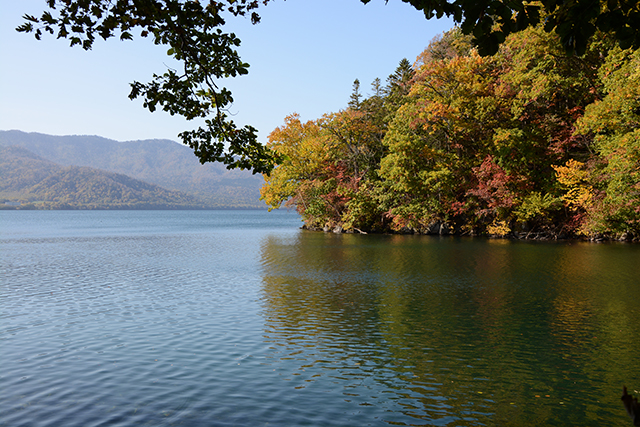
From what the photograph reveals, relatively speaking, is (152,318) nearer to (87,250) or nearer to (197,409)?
(197,409)

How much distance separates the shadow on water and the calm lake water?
5 cm

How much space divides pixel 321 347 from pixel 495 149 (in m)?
37.9

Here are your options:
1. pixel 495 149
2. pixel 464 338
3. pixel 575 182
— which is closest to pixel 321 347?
pixel 464 338

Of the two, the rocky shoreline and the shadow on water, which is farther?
the rocky shoreline

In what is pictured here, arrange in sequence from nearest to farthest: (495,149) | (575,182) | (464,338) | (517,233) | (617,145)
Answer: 1. (464,338)
2. (617,145)
3. (575,182)
4. (495,149)
5. (517,233)

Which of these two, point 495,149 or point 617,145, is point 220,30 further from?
point 495,149

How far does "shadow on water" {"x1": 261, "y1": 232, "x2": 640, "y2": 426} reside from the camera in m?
8.49

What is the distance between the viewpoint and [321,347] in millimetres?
12000

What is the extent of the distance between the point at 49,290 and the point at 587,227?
1594 inches

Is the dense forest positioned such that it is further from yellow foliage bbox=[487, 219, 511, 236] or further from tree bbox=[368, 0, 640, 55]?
tree bbox=[368, 0, 640, 55]

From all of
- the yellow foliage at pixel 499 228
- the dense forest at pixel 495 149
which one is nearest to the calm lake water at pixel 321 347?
the dense forest at pixel 495 149

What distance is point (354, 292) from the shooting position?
64.4ft

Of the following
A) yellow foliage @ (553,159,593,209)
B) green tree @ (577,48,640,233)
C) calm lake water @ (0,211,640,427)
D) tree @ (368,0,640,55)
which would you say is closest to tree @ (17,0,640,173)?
tree @ (368,0,640,55)

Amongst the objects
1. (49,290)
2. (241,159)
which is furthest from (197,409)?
(49,290)
